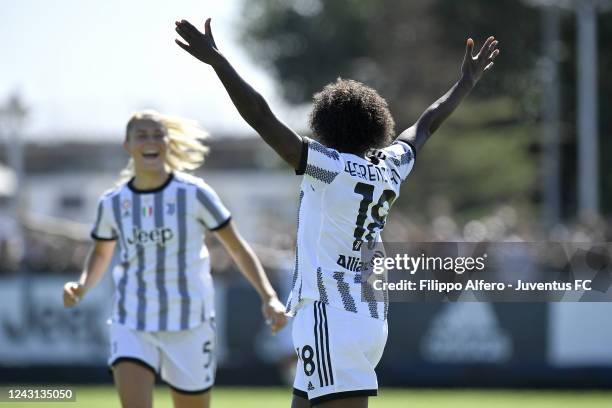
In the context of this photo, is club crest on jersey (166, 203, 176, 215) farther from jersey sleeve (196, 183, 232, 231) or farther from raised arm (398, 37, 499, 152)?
raised arm (398, 37, 499, 152)

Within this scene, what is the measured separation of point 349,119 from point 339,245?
585 mm

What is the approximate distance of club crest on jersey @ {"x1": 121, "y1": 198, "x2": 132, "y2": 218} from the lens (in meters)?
7.79

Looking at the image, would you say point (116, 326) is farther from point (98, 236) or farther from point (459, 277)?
point (459, 277)

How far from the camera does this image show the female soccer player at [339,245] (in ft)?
18.9

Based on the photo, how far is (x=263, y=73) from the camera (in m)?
53.1

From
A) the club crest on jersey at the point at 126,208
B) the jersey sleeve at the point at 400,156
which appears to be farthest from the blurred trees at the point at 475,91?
the jersey sleeve at the point at 400,156

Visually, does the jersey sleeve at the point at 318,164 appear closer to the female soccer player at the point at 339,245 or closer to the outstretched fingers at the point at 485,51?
the female soccer player at the point at 339,245

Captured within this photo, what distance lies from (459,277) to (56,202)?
47386 millimetres

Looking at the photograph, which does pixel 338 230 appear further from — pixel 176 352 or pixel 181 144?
pixel 181 144

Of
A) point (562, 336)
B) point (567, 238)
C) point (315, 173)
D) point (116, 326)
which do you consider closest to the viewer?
point (315, 173)

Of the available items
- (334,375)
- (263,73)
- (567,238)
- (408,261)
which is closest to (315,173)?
(334,375)

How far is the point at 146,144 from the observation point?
7.82 m

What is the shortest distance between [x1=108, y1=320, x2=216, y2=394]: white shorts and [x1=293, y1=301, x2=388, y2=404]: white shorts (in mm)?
1907

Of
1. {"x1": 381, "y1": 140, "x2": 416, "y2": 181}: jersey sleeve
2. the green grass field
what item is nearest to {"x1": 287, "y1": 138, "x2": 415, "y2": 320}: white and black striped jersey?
Answer: {"x1": 381, "y1": 140, "x2": 416, "y2": 181}: jersey sleeve
